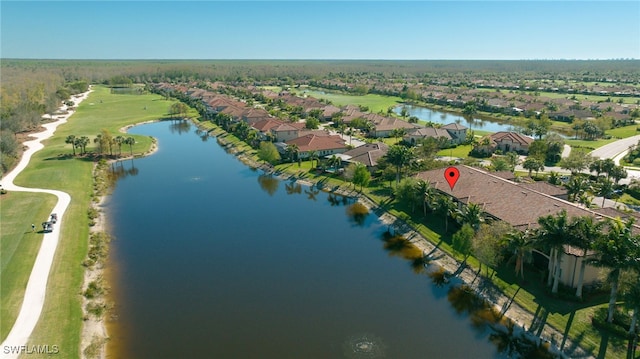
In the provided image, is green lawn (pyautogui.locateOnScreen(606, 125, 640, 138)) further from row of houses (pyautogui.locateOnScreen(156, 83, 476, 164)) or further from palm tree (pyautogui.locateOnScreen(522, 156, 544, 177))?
palm tree (pyautogui.locateOnScreen(522, 156, 544, 177))

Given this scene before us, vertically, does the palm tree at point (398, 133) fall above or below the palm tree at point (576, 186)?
below

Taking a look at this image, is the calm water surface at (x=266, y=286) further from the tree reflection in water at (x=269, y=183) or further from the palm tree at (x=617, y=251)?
the palm tree at (x=617, y=251)

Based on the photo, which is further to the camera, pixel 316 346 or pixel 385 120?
pixel 385 120

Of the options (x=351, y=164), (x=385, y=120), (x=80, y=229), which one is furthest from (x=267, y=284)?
(x=385, y=120)

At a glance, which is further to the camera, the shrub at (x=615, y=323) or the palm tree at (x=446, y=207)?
the palm tree at (x=446, y=207)

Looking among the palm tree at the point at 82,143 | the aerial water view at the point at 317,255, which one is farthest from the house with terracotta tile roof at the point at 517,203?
the palm tree at the point at 82,143

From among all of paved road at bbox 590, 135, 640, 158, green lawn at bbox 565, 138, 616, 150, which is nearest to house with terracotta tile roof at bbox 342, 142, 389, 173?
paved road at bbox 590, 135, 640, 158

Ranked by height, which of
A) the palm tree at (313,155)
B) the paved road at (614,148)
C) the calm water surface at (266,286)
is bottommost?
the calm water surface at (266,286)

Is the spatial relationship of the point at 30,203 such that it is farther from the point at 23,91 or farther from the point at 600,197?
the point at 23,91
